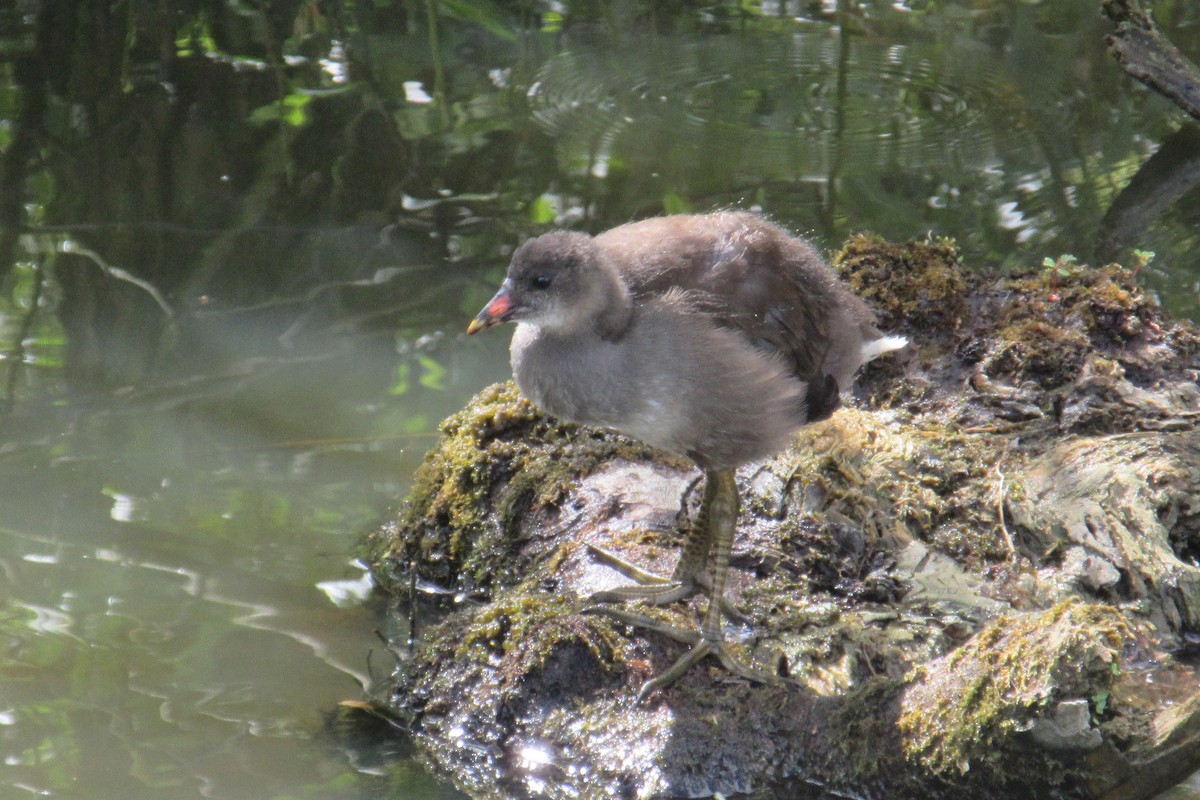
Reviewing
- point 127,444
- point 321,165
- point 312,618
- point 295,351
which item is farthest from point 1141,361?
point 321,165

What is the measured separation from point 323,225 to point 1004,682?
4856mm

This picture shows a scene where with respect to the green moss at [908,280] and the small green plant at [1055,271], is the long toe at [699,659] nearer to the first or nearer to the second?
the green moss at [908,280]

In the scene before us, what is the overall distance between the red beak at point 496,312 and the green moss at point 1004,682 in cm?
152

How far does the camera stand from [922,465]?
14.7 ft

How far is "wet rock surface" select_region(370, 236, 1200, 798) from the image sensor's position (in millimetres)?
3395

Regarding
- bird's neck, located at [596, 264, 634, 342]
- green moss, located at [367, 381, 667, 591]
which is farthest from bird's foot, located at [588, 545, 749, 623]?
bird's neck, located at [596, 264, 634, 342]

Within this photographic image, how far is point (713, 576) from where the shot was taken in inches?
157

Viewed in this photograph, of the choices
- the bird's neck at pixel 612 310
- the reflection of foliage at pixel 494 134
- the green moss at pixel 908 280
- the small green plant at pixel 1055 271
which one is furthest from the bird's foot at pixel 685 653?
the reflection of foliage at pixel 494 134

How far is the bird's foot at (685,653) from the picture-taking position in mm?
3717

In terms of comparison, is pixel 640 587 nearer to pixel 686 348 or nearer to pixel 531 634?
pixel 531 634

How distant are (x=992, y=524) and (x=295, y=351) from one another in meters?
3.23

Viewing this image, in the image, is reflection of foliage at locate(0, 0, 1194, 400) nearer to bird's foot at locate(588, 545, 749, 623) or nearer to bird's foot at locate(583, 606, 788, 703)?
bird's foot at locate(588, 545, 749, 623)

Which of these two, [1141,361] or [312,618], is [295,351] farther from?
[1141,361]

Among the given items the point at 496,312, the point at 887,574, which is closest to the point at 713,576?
the point at 887,574
